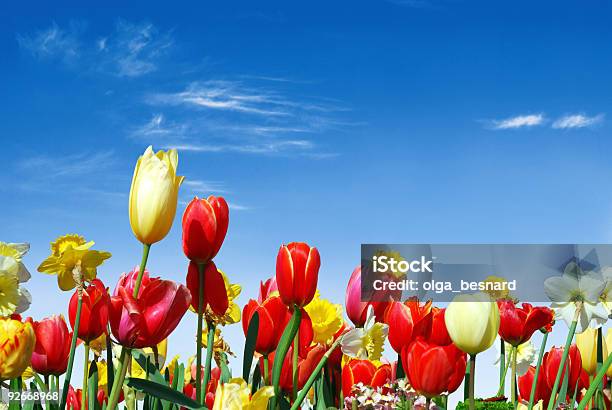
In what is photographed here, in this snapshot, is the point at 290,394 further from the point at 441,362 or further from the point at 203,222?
the point at 203,222

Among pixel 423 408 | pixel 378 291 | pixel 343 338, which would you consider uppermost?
pixel 378 291

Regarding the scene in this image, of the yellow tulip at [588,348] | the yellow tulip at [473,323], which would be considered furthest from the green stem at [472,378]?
the yellow tulip at [588,348]

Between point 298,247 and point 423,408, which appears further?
point 423,408

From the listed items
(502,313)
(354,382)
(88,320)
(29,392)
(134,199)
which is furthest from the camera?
(502,313)

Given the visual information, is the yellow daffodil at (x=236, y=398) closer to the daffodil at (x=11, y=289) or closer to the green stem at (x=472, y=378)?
the green stem at (x=472, y=378)

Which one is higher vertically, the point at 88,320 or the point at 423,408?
the point at 88,320

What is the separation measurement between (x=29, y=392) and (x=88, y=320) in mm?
448

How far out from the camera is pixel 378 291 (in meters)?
2.80

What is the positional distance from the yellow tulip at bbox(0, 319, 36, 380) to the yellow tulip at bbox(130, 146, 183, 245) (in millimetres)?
412

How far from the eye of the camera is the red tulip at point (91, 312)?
227cm

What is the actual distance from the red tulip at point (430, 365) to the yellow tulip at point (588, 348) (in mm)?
862

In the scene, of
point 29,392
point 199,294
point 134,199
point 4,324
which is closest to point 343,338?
point 199,294

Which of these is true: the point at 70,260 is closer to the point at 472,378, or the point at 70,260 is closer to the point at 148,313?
the point at 148,313

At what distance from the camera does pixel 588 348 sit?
9.58 ft
